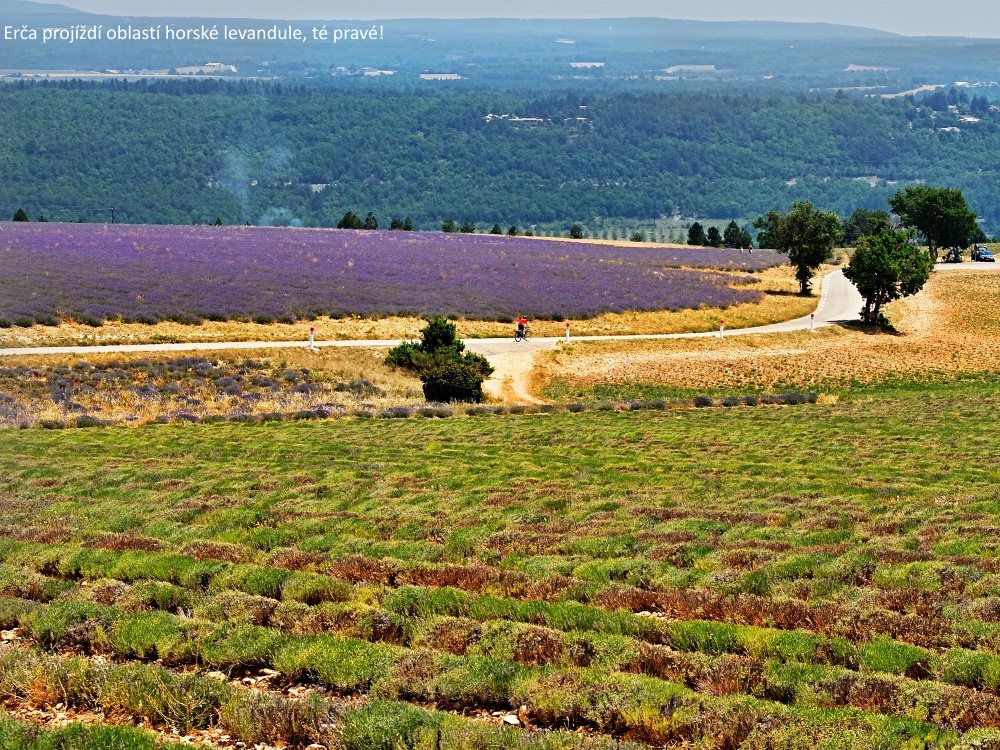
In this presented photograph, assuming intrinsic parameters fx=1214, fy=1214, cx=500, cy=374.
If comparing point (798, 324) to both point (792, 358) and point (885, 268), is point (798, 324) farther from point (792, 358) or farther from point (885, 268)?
point (792, 358)

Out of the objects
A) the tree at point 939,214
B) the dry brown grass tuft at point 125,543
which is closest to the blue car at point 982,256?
the tree at point 939,214

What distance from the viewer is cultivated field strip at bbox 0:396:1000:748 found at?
33.2 ft

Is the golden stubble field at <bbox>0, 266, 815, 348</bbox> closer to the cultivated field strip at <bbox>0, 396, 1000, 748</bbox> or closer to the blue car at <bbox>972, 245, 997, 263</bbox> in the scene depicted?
the cultivated field strip at <bbox>0, 396, 1000, 748</bbox>

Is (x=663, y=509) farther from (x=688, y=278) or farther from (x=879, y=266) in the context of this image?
(x=688, y=278)

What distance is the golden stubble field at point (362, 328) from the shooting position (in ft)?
158

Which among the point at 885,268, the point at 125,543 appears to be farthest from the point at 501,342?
the point at 125,543

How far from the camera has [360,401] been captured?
40375mm

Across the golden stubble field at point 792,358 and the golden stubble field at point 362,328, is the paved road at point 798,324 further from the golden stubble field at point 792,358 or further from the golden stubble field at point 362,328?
the golden stubble field at point 792,358

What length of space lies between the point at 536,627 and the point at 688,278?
69.6 meters

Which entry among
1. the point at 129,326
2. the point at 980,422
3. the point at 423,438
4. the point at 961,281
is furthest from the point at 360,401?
the point at 961,281

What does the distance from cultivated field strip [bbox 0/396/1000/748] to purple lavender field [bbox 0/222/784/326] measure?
95.2ft

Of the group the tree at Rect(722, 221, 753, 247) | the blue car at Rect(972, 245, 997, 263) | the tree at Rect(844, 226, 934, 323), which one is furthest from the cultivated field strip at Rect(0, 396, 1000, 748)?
the tree at Rect(722, 221, 753, 247)

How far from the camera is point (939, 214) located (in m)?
98.9

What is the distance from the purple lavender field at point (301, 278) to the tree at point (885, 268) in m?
7.17
